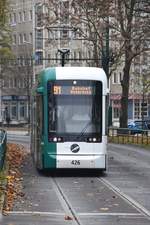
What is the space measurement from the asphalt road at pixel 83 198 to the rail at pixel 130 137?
19182 millimetres

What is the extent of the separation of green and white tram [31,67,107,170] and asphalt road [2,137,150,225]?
0.60 meters

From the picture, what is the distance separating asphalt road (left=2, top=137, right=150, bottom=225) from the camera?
12.7 metres

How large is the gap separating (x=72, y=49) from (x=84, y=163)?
8243 cm

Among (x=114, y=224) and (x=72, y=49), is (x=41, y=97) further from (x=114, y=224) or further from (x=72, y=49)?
(x=72, y=49)

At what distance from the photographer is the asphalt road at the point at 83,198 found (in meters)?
12.7

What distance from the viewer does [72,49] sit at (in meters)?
104

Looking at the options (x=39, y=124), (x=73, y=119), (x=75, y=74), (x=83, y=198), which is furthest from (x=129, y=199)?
(x=39, y=124)

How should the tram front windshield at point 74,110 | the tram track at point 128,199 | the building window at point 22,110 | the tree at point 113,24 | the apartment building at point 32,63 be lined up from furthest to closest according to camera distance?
the building window at point 22,110
the apartment building at point 32,63
the tree at point 113,24
the tram front windshield at point 74,110
the tram track at point 128,199

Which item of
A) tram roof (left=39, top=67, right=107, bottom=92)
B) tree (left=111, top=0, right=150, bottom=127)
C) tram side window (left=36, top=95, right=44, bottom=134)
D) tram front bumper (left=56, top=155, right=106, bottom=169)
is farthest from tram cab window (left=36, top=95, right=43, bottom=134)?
tree (left=111, top=0, right=150, bottom=127)

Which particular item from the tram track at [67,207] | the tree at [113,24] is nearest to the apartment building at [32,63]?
the tree at [113,24]

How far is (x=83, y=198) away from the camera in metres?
16.0

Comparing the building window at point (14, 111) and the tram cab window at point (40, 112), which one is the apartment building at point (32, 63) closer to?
the building window at point (14, 111)

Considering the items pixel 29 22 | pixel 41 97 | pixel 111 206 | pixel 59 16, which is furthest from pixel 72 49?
pixel 111 206

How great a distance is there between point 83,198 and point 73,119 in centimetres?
606
